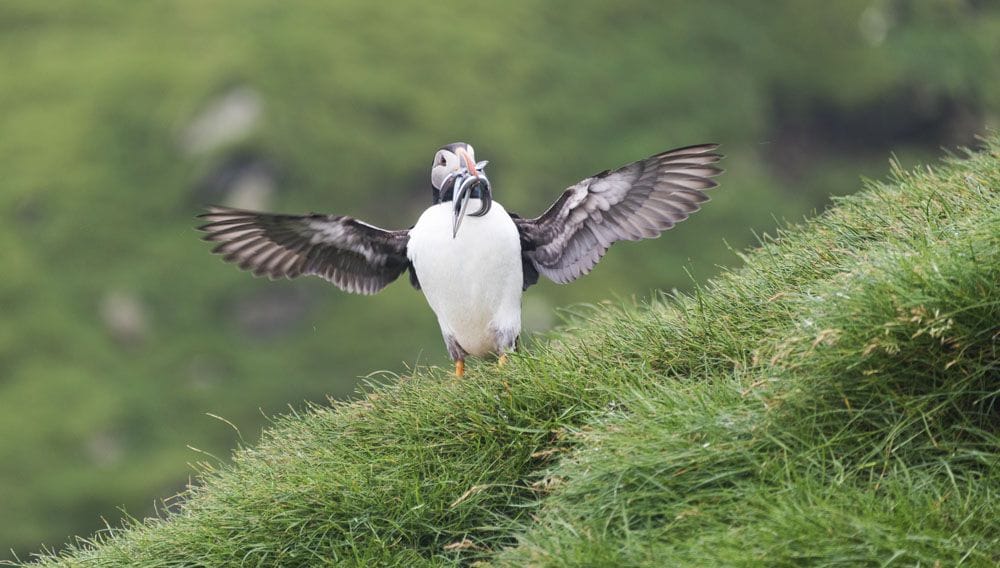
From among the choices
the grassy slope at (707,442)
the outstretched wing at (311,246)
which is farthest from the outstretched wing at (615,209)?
the outstretched wing at (311,246)

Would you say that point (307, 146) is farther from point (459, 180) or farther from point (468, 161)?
point (459, 180)

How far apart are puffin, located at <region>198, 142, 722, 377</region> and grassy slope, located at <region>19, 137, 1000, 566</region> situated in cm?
89

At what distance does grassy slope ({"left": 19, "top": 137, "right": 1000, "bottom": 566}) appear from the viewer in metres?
4.87

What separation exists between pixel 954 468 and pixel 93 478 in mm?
70010

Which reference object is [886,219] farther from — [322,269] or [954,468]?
[322,269]

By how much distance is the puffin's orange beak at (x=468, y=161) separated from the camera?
25.8 feet

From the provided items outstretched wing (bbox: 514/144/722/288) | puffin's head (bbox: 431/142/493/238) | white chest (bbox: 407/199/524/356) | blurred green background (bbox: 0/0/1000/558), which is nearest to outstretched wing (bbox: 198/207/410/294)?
white chest (bbox: 407/199/524/356)

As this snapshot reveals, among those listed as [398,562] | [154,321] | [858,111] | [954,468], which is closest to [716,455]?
[954,468]

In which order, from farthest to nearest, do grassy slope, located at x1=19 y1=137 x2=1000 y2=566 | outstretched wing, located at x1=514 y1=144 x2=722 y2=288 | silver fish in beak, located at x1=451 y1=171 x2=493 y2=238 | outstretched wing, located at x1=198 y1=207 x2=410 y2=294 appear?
outstretched wing, located at x1=198 y1=207 x2=410 y2=294 < outstretched wing, located at x1=514 y1=144 x2=722 y2=288 < silver fish in beak, located at x1=451 y1=171 x2=493 y2=238 < grassy slope, located at x1=19 y1=137 x2=1000 y2=566

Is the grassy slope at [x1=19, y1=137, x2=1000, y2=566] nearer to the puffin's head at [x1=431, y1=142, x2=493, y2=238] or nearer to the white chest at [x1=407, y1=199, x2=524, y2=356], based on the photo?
the white chest at [x1=407, y1=199, x2=524, y2=356]

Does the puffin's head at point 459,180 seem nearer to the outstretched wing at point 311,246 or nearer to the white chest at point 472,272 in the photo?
the white chest at point 472,272

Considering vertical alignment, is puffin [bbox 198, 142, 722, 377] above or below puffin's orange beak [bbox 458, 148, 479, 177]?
below

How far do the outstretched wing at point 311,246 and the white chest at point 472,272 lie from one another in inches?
14.9

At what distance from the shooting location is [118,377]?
74312 mm
